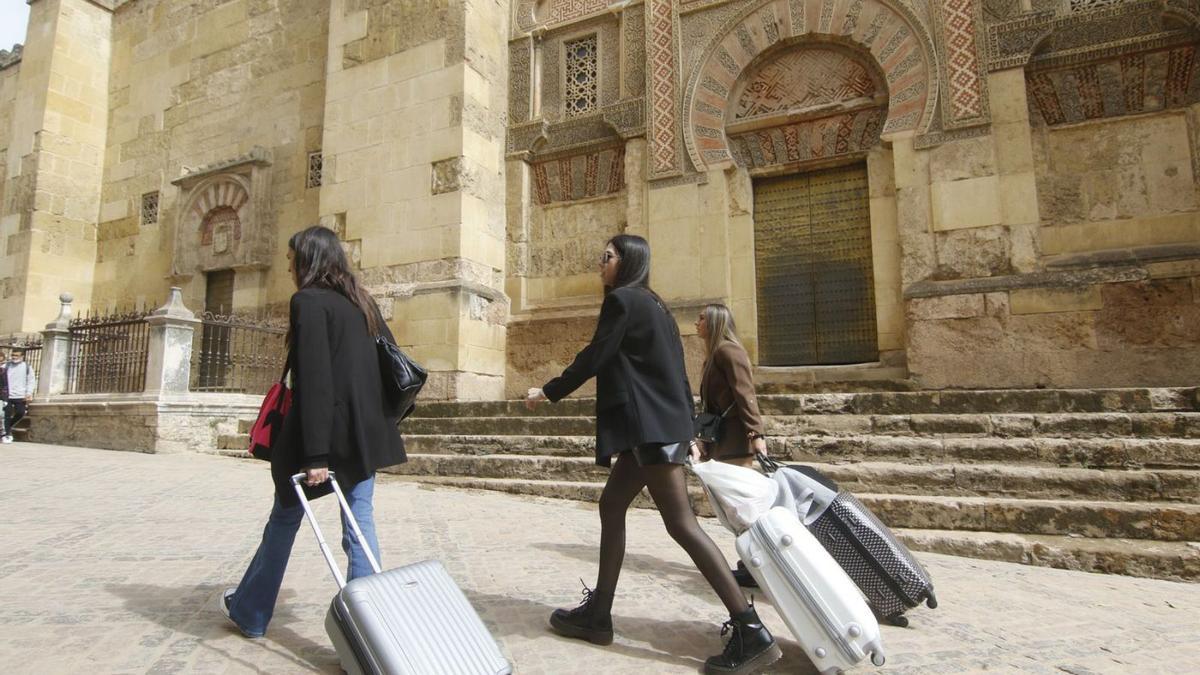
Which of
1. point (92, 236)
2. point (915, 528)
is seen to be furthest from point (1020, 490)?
point (92, 236)

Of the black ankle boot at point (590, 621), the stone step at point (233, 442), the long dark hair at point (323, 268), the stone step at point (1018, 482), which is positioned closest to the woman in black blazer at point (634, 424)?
the black ankle boot at point (590, 621)

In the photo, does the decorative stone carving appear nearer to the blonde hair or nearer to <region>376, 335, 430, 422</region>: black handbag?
the blonde hair

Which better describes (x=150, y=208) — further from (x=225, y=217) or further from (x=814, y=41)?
(x=814, y=41)

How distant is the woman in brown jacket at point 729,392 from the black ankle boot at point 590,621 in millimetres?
1245

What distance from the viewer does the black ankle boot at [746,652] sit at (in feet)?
7.49

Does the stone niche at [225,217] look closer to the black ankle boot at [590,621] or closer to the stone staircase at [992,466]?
the stone staircase at [992,466]

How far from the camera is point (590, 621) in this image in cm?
262

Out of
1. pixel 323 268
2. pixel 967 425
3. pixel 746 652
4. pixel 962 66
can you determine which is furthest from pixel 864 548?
pixel 962 66

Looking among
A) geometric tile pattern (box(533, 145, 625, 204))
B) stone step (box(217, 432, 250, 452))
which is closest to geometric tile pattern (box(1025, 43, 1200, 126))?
geometric tile pattern (box(533, 145, 625, 204))

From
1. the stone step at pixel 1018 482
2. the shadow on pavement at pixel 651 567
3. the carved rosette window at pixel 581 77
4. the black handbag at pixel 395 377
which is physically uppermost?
the carved rosette window at pixel 581 77

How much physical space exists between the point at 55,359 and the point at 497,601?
9.90 m

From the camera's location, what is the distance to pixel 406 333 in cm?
898

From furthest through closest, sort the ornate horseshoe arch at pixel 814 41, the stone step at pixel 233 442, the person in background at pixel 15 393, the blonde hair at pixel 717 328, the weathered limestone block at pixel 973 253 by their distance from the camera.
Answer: the person in background at pixel 15 393, the stone step at pixel 233 442, the ornate horseshoe arch at pixel 814 41, the weathered limestone block at pixel 973 253, the blonde hair at pixel 717 328

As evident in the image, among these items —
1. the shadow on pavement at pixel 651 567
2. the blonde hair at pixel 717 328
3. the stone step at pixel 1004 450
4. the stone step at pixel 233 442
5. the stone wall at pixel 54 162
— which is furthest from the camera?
the stone wall at pixel 54 162
